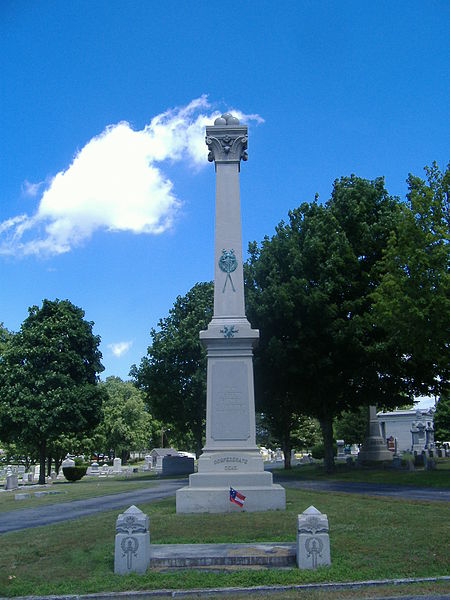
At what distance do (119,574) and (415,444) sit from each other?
1885 inches

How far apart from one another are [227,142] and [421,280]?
10423mm

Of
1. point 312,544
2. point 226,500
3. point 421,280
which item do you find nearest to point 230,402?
point 226,500

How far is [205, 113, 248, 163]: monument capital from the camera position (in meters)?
18.3

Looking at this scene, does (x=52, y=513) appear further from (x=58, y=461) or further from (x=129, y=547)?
(x=58, y=461)

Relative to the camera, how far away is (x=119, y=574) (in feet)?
29.5

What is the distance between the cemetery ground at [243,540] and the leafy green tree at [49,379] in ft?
84.4

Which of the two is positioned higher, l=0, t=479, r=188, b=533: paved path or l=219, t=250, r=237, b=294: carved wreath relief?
l=219, t=250, r=237, b=294: carved wreath relief

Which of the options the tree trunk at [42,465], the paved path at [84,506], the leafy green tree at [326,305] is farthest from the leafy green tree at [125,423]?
the paved path at [84,506]

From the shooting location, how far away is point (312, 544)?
9.01 m

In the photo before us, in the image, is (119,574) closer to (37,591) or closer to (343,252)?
(37,591)

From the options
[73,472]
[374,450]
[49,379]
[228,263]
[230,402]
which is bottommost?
[73,472]

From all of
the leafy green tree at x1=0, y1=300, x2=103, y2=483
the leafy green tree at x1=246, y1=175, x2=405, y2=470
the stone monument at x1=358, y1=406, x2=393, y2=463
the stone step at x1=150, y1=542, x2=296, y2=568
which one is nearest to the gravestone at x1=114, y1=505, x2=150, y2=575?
the stone step at x1=150, y1=542, x2=296, y2=568

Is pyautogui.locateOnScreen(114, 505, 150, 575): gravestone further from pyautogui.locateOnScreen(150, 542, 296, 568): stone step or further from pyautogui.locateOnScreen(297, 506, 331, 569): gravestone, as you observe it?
pyautogui.locateOnScreen(297, 506, 331, 569): gravestone

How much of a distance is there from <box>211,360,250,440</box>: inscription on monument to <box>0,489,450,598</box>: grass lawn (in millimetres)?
2397
